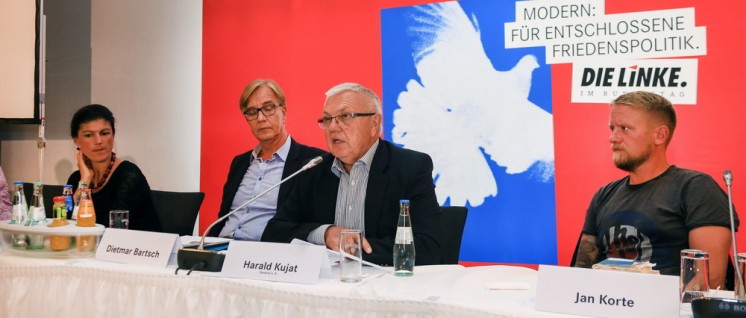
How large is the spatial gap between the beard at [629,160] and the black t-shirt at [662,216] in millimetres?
73

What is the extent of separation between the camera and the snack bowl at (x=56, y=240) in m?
2.01

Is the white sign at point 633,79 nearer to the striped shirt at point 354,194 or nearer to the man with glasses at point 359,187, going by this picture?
the man with glasses at point 359,187

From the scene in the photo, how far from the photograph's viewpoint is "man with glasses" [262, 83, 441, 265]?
2125 mm

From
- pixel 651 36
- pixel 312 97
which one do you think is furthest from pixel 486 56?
pixel 312 97

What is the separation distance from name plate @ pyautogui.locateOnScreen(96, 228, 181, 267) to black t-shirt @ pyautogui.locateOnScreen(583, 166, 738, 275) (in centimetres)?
143

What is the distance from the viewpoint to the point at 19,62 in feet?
13.2

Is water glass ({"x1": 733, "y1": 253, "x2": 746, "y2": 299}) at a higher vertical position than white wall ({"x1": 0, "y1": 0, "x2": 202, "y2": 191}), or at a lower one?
lower

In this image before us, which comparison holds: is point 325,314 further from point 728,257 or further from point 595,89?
point 595,89

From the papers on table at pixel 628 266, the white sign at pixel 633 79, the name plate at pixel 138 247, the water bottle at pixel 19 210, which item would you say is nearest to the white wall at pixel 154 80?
the water bottle at pixel 19 210

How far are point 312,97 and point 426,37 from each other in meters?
0.82

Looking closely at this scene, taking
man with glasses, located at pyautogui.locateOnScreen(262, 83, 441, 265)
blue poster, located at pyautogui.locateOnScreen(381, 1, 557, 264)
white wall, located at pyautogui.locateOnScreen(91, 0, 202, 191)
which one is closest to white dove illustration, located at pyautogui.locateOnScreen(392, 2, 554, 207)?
blue poster, located at pyautogui.locateOnScreen(381, 1, 557, 264)

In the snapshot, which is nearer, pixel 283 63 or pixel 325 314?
pixel 325 314

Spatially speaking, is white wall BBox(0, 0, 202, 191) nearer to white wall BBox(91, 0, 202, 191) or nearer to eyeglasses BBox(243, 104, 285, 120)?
white wall BBox(91, 0, 202, 191)

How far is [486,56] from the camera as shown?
3385mm
